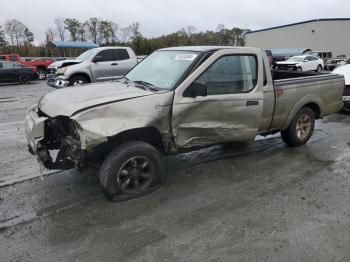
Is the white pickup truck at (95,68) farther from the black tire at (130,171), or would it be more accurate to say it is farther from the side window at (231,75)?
the black tire at (130,171)

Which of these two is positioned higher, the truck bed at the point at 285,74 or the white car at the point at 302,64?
the white car at the point at 302,64

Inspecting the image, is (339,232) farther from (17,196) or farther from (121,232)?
(17,196)

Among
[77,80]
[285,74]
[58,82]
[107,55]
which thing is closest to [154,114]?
[285,74]

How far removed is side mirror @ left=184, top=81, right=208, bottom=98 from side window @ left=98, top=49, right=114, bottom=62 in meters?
10.0

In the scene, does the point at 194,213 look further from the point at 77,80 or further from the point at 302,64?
the point at 302,64

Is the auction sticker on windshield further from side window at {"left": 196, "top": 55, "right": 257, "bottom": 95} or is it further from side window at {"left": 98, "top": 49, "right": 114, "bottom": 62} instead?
side window at {"left": 98, "top": 49, "right": 114, "bottom": 62}

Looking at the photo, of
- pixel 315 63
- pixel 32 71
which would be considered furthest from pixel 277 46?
pixel 32 71

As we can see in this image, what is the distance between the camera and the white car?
2811 cm

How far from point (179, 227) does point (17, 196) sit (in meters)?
2.15

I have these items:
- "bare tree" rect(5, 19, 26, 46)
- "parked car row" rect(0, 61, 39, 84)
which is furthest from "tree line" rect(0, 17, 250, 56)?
"parked car row" rect(0, 61, 39, 84)

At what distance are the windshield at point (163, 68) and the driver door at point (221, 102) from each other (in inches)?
8.7

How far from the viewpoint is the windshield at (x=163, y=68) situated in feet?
15.5

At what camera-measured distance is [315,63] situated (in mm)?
30344

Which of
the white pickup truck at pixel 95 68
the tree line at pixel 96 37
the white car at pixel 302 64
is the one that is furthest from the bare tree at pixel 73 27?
the white pickup truck at pixel 95 68
